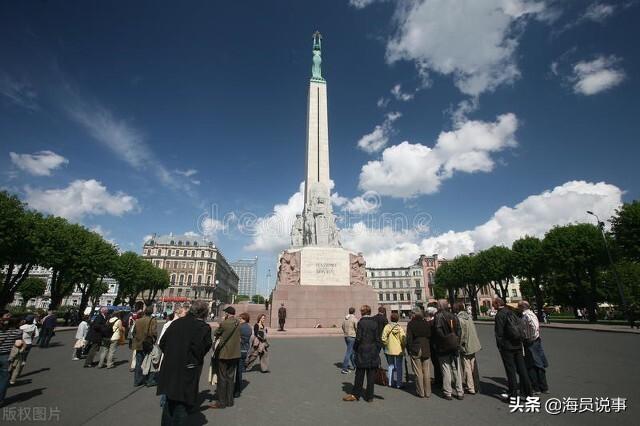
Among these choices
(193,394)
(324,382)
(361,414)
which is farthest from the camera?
(324,382)

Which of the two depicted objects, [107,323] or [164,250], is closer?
[107,323]

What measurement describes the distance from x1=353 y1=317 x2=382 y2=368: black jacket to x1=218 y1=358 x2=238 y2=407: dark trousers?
249 cm

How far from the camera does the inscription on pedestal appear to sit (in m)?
23.0

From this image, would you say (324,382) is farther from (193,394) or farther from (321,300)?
(321,300)

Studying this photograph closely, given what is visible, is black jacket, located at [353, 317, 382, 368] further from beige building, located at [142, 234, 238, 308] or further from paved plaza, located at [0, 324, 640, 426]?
beige building, located at [142, 234, 238, 308]

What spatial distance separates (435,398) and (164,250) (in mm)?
85450

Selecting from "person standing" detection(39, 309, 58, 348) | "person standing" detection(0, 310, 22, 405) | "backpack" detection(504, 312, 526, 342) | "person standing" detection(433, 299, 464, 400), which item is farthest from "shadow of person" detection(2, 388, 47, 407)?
"person standing" detection(39, 309, 58, 348)

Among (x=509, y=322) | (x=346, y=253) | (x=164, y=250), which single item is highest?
(x=164, y=250)

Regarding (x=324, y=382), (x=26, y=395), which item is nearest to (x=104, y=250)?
(x=26, y=395)

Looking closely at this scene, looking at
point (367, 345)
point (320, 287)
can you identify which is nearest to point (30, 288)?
point (320, 287)

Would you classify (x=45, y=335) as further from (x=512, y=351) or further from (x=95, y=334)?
(x=512, y=351)

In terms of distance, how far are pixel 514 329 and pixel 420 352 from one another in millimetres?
1872

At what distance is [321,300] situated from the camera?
21.9 metres

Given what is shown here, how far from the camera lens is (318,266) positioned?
23.2 meters
